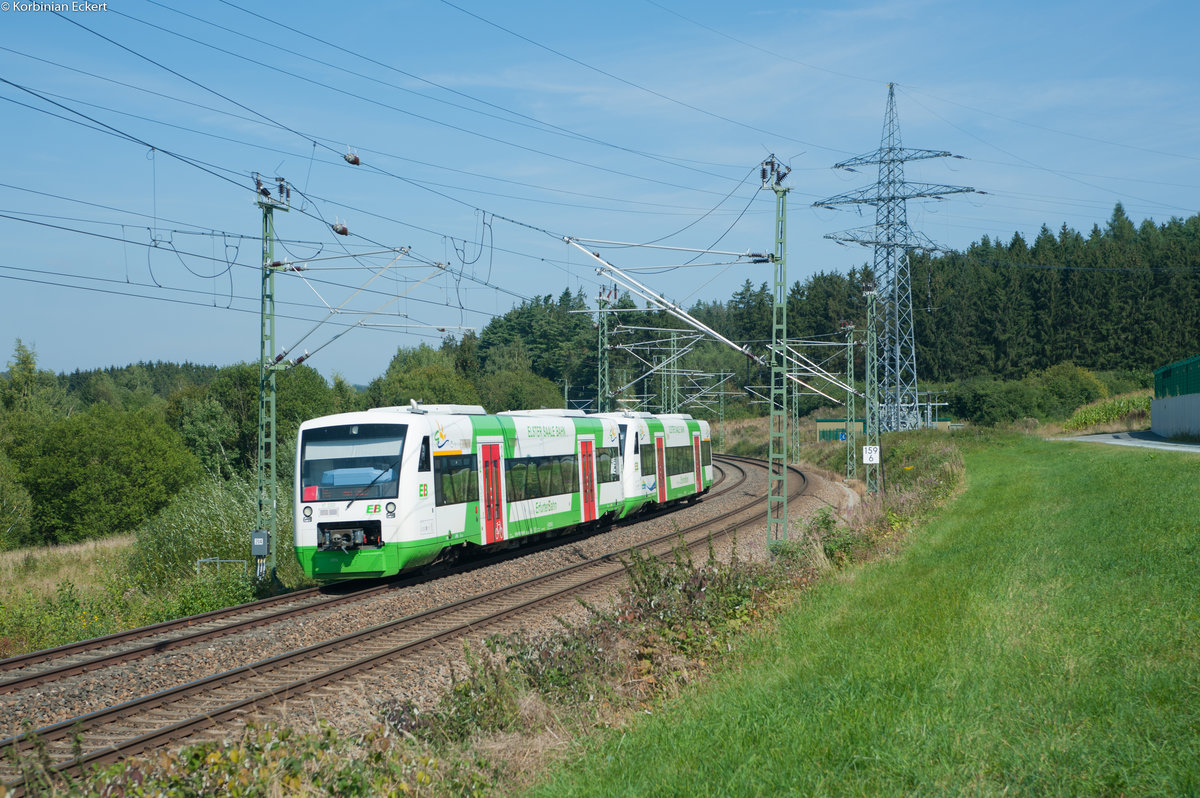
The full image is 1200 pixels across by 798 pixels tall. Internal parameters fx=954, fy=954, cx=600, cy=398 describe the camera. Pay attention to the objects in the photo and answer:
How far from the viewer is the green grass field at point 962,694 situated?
5551 mm

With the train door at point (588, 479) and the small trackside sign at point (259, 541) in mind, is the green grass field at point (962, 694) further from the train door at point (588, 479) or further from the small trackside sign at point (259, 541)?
the train door at point (588, 479)

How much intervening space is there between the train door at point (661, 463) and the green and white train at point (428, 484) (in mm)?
5566

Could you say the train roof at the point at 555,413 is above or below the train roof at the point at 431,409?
below

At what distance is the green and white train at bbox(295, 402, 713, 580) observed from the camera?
1667 cm

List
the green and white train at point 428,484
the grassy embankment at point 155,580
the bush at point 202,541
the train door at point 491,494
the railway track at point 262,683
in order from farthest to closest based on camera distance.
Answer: the bush at point 202,541, the train door at point 491,494, the green and white train at point 428,484, the grassy embankment at point 155,580, the railway track at point 262,683

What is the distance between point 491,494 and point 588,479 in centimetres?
556

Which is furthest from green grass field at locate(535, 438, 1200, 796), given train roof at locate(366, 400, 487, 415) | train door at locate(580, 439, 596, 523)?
train door at locate(580, 439, 596, 523)

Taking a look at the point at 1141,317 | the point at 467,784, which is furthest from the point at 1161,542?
the point at 1141,317

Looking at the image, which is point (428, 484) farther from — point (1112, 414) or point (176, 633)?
point (1112, 414)

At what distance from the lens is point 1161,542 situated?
11.6 metres

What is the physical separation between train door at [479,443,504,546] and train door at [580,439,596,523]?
469 cm

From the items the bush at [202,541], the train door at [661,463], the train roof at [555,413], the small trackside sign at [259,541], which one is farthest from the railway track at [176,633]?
the train door at [661,463]

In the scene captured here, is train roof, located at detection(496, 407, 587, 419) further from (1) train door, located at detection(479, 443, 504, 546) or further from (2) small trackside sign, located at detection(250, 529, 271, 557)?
(2) small trackside sign, located at detection(250, 529, 271, 557)

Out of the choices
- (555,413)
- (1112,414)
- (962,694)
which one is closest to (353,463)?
(555,413)
